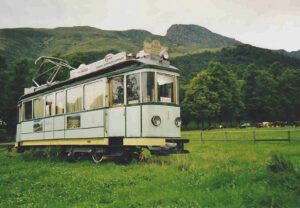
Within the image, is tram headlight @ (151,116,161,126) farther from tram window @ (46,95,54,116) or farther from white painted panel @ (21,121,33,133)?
white painted panel @ (21,121,33,133)

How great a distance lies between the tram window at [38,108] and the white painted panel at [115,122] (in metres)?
6.23

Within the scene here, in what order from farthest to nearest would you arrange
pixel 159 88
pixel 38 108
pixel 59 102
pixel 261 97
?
pixel 261 97 → pixel 38 108 → pixel 59 102 → pixel 159 88

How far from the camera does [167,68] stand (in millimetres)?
10289

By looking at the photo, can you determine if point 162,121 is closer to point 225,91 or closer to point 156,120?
point 156,120

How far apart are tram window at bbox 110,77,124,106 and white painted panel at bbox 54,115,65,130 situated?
12.0ft

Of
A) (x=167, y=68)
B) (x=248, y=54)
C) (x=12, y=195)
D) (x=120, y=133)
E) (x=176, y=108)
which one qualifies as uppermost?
(x=248, y=54)

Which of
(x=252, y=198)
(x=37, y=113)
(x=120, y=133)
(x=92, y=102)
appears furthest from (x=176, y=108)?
(x=37, y=113)

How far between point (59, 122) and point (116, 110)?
439 centimetres

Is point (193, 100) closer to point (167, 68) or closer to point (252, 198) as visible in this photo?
point (167, 68)

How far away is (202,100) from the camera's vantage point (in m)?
Answer: 47.0

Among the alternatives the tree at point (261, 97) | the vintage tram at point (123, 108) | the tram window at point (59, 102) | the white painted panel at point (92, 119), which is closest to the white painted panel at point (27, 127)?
the tram window at point (59, 102)

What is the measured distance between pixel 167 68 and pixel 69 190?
5721 mm

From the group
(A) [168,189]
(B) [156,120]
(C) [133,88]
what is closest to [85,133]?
(C) [133,88]

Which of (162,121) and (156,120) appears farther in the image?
(162,121)
